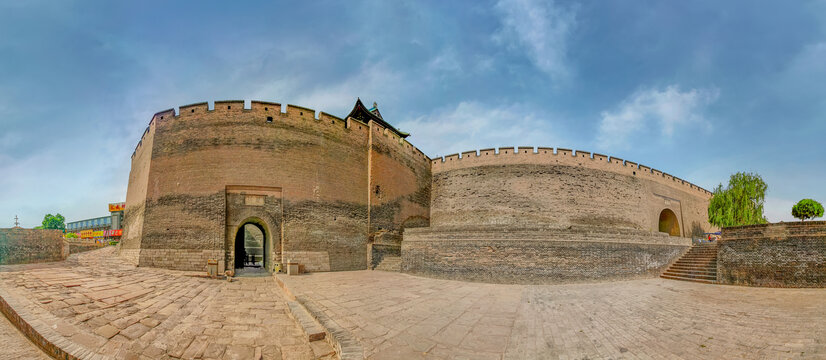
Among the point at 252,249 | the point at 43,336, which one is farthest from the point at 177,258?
the point at 252,249

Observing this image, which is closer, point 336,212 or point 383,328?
point 383,328

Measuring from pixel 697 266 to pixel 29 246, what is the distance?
24863mm

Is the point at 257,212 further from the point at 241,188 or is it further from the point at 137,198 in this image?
the point at 137,198

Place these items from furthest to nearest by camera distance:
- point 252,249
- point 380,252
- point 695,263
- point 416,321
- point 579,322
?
point 252,249 → point 380,252 → point 695,263 → point 579,322 → point 416,321

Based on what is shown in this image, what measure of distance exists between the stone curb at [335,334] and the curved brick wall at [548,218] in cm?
615

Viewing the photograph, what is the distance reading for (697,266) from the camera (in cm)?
1155

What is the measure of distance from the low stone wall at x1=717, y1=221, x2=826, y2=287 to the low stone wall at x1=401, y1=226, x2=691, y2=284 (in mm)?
2195

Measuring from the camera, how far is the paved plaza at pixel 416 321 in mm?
4098

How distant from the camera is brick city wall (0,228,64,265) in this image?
37.4ft

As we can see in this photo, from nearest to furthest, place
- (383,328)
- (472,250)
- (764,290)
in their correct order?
1. (383,328)
2. (764,290)
3. (472,250)

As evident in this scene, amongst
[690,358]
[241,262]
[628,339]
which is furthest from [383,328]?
[241,262]

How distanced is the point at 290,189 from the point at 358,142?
4.02 metres

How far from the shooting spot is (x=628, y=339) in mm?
4398

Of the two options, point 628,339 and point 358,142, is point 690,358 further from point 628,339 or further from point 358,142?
point 358,142
